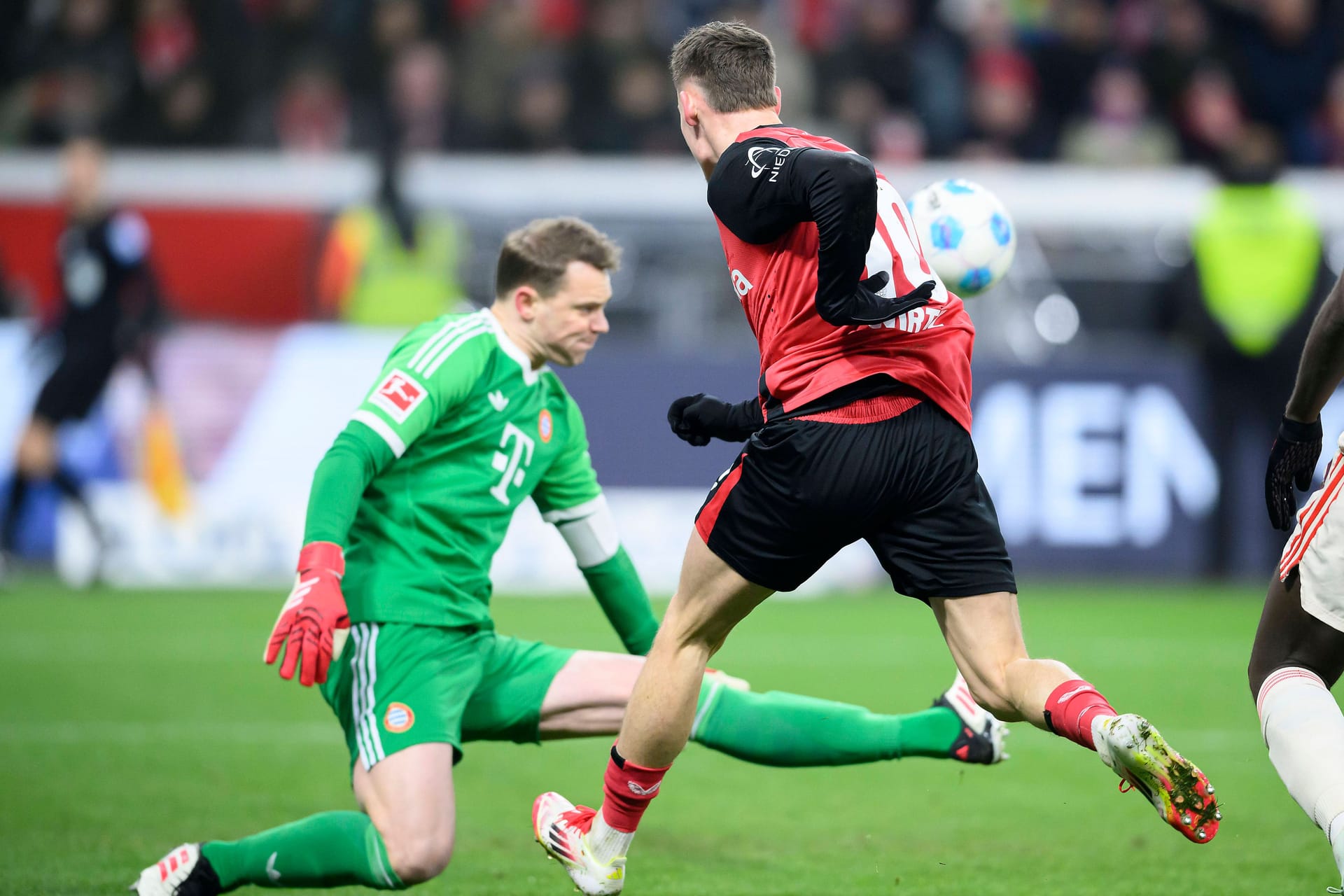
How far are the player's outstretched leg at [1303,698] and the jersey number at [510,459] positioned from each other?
1878 mm

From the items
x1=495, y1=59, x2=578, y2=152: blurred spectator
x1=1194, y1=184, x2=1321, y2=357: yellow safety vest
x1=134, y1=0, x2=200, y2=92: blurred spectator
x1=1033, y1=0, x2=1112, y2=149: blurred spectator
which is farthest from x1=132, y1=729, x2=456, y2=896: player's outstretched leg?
x1=134, y1=0, x2=200, y2=92: blurred spectator

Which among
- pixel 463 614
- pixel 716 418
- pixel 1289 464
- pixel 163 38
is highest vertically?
pixel 716 418

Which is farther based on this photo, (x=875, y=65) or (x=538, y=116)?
(x=875, y=65)

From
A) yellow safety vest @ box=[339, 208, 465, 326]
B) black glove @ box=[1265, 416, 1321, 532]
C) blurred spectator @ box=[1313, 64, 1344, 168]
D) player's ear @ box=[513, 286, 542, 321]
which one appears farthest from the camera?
blurred spectator @ box=[1313, 64, 1344, 168]

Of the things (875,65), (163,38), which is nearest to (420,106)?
(163,38)

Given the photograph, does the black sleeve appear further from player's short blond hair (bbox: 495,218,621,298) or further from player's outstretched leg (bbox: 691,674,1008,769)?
player's outstretched leg (bbox: 691,674,1008,769)

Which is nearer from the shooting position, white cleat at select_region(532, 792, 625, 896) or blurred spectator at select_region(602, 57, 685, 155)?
white cleat at select_region(532, 792, 625, 896)

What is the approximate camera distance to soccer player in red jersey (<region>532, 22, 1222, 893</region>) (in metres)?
3.23

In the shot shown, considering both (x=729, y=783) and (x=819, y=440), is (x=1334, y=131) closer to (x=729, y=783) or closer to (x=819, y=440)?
(x=729, y=783)

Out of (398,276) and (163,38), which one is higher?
(163,38)

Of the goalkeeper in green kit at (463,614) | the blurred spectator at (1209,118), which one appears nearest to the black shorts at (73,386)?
the goalkeeper in green kit at (463,614)

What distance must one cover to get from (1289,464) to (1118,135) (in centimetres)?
1005

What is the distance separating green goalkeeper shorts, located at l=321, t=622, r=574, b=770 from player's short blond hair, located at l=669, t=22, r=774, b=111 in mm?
1508

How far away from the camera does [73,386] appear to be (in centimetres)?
1005
